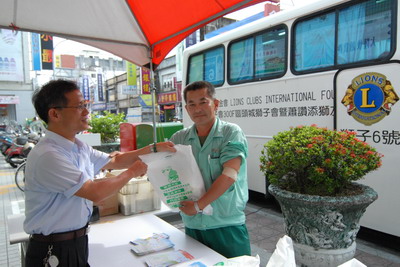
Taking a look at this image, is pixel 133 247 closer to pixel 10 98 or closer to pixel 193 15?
pixel 193 15

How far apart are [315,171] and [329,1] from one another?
2571 millimetres

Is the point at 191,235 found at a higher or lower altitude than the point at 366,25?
lower

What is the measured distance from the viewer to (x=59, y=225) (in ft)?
5.02

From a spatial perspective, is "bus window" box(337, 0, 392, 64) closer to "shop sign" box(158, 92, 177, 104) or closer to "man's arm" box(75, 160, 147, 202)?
"man's arm" box(75, 160, 147, 202)

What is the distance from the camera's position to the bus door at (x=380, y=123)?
3.30 meters

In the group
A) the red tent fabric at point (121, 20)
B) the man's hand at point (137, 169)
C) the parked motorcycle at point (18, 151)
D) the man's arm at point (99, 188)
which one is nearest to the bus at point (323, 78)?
the red tent fabric at point (121, 20)

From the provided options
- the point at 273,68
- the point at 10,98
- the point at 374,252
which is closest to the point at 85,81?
the point at 10,98

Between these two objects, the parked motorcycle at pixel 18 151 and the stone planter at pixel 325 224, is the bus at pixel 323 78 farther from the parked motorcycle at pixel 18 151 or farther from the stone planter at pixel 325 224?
the parked motorcycle at pixel 18 151

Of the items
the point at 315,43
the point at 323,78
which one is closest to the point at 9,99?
the point at 315,43

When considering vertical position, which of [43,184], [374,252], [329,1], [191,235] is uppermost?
[329,1]

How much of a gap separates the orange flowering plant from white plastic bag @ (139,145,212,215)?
1.13 meters

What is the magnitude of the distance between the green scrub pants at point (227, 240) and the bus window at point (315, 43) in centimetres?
294

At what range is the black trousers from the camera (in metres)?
1.54

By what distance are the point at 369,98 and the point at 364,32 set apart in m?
0.83
